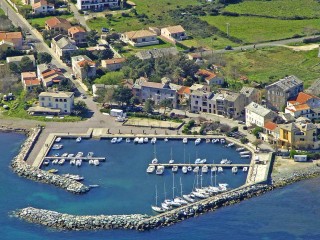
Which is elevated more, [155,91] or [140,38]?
[140,38]

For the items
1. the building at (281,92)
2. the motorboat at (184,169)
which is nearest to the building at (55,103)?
the motorboat at (184,169)

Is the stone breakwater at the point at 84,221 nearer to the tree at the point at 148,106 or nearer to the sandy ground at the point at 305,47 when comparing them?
the tree at the point at 148,106

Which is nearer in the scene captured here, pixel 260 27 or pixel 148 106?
pixel 148 106

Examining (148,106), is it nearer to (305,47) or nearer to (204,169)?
(204,169)

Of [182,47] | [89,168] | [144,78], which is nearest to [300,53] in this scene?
[182,47]

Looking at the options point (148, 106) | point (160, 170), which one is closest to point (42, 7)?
point (148, 106)

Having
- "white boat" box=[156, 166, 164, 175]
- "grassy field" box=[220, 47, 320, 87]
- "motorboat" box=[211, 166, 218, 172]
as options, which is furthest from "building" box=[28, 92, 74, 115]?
"motorboat" box=[211, 166, 218, 172]
